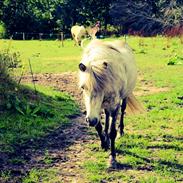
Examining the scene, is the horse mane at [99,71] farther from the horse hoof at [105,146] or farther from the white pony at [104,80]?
the horse hoof at [105,146]

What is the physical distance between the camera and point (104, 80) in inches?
225

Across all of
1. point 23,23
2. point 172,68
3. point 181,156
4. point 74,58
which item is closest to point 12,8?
point 23,23

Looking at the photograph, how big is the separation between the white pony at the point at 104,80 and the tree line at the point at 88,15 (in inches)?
1162

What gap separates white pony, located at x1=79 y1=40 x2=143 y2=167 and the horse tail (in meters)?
0.65

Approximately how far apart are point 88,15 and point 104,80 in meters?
35.8

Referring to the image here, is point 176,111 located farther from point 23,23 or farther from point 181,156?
point 23,23

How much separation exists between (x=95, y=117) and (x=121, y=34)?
31279 mm

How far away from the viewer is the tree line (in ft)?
121

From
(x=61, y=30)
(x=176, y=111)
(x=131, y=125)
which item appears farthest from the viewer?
(x=61, y=30)

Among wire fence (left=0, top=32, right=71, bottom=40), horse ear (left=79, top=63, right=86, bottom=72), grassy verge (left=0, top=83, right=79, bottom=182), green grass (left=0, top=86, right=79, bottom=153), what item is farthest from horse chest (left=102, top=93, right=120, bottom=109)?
wire fence (left=0, top=32, right=71, bottom=40)

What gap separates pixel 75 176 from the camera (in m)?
5.91

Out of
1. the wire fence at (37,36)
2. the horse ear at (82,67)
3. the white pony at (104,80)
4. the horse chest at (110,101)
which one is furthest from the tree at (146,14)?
the horse ear at (82,67)

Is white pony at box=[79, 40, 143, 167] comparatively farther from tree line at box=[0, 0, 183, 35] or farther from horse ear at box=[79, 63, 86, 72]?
tree line at box=[0, 0, 183, 35]

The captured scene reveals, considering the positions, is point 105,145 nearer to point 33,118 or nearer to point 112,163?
point 112,163
